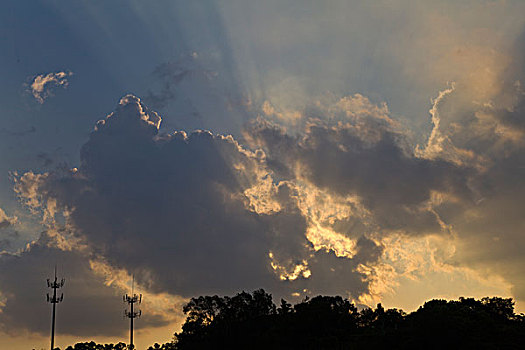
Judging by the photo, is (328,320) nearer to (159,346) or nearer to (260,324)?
(260,324)

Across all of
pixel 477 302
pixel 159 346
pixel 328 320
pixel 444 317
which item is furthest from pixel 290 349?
pixel 159 346

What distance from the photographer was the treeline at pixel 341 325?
256ft

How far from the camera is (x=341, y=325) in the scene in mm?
103250

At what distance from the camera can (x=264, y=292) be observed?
12000cm

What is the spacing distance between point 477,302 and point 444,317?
39.8 meters

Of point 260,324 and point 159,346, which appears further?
point 159,346

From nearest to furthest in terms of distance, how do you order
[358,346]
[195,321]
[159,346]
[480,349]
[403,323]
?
[480,349] → [358,346] → [403,323] → [195,321] → [159,346]

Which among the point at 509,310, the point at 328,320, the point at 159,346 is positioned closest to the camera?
the point at 328,320

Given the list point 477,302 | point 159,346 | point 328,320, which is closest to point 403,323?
point 328,320

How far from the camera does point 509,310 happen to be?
108938 mm

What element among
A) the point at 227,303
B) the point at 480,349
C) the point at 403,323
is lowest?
the point at 480,349

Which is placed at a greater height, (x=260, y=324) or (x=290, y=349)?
(x=260, y=324)

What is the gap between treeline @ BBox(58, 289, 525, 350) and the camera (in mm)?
77938

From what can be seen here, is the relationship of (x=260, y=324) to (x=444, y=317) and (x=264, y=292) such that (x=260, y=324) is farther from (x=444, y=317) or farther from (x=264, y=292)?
(x=444, y=317)
